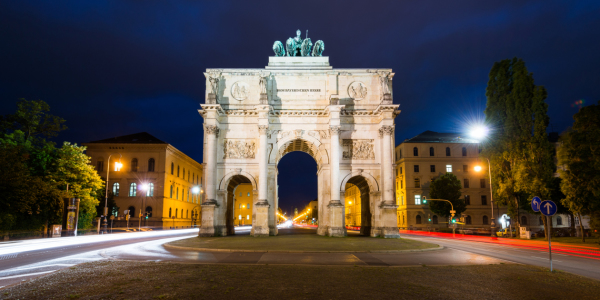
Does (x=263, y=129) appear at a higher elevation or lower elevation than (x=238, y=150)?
higher

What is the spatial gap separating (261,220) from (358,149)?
10.2 meters

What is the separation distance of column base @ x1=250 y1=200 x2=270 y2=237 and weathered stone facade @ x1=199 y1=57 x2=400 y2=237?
0.45 m

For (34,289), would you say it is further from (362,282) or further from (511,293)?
(511,293)

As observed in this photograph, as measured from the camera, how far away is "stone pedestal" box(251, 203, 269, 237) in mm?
30375

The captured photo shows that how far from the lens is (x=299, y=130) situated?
3322cm

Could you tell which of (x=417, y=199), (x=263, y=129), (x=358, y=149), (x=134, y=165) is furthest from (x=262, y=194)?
(x=417, y=199)

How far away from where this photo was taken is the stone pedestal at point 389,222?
29.9 metres

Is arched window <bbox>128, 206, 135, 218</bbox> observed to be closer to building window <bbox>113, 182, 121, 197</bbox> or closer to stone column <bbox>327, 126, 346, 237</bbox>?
building window <bbox>113, 182, 121, 197</bbox>

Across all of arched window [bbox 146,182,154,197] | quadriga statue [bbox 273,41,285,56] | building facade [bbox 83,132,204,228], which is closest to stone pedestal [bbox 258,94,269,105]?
quadriga statue [bbox 273,41,285,56]

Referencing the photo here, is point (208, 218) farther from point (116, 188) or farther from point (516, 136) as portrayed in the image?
point (116, 188)

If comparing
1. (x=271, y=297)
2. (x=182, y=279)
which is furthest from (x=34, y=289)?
(x=271, y=297)

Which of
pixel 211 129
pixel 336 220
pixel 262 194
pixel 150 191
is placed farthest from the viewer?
pixel 150 191

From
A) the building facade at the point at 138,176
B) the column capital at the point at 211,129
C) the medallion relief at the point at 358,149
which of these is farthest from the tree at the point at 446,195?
the column capital at the point at 211,129

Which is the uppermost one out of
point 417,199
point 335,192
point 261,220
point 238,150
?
point 238,150
